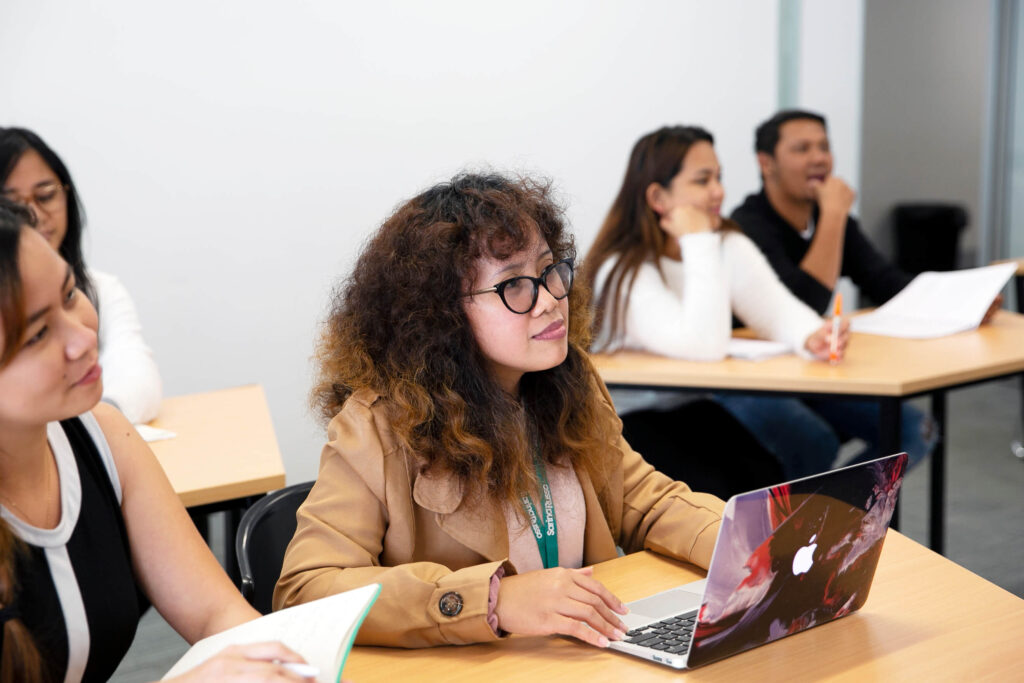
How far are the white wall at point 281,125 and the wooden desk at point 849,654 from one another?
224 centimetres

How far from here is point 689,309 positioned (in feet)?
9.05

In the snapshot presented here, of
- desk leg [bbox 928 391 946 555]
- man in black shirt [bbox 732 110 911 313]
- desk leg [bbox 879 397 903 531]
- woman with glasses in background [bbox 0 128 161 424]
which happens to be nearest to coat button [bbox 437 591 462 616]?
woman with glasses in background [bbox 0 128 161 424]

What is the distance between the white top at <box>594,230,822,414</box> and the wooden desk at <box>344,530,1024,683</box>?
1.46 meters

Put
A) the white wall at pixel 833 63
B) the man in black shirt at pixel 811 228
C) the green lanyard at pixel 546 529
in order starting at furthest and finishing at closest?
the white wall at pixel 833 63, the man in black shirt at pixel 811 228, the green lanyard at pixel 546 529

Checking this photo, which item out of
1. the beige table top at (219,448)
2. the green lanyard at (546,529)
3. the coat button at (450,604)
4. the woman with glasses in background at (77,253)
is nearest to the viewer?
the coat button at (450,604)

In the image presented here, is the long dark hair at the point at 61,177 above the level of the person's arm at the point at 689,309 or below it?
above

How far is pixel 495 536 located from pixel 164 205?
2750 mm

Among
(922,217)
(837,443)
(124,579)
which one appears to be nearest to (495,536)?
(124,579)

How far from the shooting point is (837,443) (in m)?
2.96

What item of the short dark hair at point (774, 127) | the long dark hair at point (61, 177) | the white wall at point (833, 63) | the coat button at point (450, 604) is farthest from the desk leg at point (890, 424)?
the white wall at point (833, 63)

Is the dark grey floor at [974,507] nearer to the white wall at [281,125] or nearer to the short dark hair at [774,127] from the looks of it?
the white wall at [281,125]

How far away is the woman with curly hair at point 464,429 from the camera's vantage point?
1343 millimetres

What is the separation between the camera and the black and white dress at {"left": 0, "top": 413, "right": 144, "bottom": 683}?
1.11 m

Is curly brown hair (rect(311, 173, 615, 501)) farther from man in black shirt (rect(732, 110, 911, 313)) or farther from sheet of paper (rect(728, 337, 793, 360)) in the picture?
man in black shirt (rect(732, 110, 911, 313))
